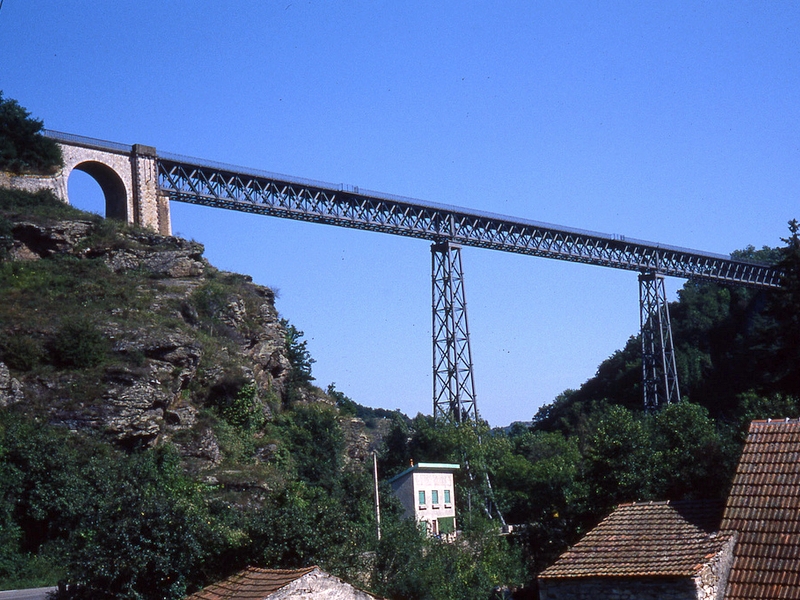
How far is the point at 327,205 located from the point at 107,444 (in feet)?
57.1

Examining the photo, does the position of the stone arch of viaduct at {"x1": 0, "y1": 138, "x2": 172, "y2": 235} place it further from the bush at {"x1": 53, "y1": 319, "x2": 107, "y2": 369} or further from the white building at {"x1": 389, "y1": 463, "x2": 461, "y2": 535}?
the white building at {"x1": 389, "y1": 463, "x2": 461, "y2": 535}

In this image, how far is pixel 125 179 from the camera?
128 ft

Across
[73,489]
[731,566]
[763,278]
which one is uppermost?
[763,278]

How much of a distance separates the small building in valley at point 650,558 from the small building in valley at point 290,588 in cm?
346

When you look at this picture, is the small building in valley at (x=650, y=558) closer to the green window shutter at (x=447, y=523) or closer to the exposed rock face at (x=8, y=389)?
the green window shutter at (x=447, y=523)

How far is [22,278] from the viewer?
3256cm

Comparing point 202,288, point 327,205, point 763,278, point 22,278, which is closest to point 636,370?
point 763,278

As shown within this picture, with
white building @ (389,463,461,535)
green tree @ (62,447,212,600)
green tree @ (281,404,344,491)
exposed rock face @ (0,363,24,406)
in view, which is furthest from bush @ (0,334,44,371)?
white building @ (389,463,461,535)

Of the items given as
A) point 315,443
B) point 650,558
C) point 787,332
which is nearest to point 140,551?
point 650,558

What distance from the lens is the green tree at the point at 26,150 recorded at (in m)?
38.2

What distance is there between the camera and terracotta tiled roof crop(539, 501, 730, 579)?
14156 millimetres

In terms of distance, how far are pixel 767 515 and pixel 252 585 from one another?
8347 mm

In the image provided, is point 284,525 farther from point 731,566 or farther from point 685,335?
point 685,335

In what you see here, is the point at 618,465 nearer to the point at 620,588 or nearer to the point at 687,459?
the point at 687,459
